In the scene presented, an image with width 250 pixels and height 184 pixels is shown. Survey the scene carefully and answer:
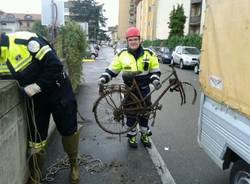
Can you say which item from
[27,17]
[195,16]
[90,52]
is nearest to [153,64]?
[90,52]

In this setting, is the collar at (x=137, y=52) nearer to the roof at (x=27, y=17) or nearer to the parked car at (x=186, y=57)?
the parked car at (x=186, y=57)

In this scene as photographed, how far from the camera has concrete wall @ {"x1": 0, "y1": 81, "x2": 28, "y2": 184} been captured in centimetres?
305

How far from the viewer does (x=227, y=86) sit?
3301mm

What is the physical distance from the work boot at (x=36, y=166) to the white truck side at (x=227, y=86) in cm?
199

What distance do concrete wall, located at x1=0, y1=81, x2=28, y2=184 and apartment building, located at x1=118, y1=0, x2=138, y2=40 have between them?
376ft

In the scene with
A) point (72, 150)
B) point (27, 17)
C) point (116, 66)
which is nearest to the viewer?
point (72, 150)

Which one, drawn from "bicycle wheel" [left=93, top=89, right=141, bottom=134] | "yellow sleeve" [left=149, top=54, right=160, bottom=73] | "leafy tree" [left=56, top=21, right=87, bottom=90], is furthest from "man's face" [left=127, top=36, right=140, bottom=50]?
"leafy tree" [left=56, top=21, right=87, bottom=90]

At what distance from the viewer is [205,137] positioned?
12.9 ft

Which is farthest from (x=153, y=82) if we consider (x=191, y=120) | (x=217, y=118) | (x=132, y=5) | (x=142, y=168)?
(x=132, y=5)

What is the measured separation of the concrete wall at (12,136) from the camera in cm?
305

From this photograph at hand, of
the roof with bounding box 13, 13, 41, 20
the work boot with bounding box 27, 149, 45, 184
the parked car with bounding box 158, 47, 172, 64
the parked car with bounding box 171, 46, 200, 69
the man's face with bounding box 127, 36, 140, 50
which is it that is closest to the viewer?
the work boot with bounding box 27, 149, 45, 184

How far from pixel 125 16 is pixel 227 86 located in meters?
126

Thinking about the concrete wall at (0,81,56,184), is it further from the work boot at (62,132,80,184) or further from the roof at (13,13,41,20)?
the roof at (13,13,41,20)

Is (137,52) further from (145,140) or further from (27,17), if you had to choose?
(27,17)
